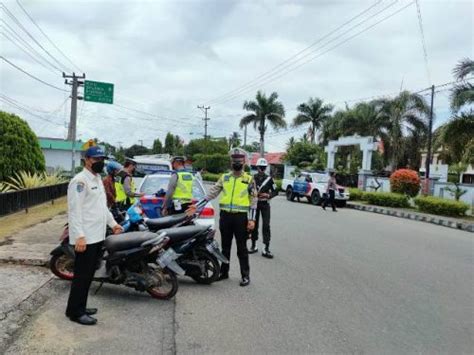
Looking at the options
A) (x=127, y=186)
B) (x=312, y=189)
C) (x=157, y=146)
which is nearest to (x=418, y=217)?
(x=312, y=189)

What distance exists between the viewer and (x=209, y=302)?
219 inches

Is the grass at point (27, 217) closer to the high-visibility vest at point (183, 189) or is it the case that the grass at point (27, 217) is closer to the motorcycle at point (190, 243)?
the high-visibility vest at point (183, 189)

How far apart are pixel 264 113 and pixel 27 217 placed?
38791 millimetres

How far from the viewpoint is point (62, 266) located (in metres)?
6.10

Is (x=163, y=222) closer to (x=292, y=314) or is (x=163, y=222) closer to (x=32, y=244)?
(x=292, y=314)

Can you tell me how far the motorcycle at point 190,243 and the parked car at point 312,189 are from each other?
54.5 feet

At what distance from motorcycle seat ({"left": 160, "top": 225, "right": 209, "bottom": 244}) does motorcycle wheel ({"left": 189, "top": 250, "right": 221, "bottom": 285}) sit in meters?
0.38

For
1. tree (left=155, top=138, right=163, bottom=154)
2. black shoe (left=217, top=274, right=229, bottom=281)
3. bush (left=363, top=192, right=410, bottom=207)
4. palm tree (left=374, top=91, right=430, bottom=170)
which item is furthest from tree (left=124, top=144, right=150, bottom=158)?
black shoe (left=217, top=274, right=229, bottom=281)

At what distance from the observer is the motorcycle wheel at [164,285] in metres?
5.58

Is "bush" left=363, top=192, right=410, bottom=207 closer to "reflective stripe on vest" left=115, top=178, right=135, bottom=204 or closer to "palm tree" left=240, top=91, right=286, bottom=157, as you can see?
"reflective stripe on vest" left=115, top=178, right=135, bottom=204

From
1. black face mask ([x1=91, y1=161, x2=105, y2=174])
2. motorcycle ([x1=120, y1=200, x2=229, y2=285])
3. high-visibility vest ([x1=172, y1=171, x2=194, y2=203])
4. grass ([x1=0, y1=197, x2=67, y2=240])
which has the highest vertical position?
black face mask ([x1=91, y1=161, x2=105, y2=174])

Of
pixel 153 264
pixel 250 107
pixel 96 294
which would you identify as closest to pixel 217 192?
pixel 153 264

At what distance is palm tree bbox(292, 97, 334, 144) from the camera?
47.3 m

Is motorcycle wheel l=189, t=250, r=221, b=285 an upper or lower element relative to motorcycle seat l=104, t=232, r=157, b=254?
lower
